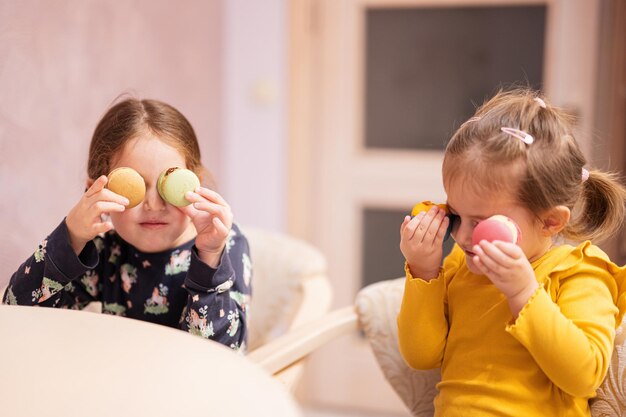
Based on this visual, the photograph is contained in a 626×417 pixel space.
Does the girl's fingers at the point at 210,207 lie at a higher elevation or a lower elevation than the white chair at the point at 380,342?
higher

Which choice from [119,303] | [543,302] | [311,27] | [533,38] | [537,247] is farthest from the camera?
[311,27]

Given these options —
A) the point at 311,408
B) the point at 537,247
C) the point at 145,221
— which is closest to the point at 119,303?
the point at 145,221

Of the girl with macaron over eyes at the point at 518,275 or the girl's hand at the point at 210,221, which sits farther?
the girl's hand at the point at 210,221

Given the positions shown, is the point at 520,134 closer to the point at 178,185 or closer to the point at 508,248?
the point at 508,248

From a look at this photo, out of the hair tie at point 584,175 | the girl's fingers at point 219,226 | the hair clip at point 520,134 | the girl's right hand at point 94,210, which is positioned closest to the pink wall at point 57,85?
the girl's right hand at point 94,210

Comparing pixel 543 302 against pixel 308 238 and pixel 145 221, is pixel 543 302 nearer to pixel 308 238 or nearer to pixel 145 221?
pixel 145 221

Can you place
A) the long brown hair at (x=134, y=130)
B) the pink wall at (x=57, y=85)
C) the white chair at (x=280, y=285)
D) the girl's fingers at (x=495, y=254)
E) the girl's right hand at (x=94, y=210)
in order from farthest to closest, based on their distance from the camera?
1. the white chair at (x=280, y=285)
2. the pink wall at (x=57, y=85)
3. the long brown hair at (x=134, y=130)
4. the girl's right hand at (x=94, y=210)
5. the girl's fingers at (x=495, y=254)

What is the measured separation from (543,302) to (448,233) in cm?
21

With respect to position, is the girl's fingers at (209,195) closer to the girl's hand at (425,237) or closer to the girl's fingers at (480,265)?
the girl's hand at (425,237)

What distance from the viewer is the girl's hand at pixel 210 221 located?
1.14 metres

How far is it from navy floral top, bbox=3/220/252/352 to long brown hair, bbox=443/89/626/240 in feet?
1.41

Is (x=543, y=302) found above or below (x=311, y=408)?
above

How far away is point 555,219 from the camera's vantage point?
1104mm

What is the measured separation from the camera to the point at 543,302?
3.37ft
